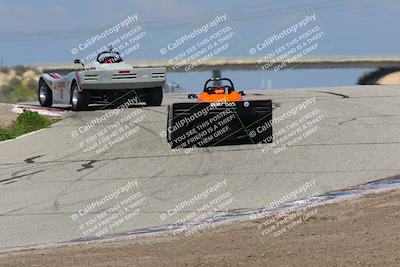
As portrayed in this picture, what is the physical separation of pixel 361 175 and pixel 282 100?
11.2m

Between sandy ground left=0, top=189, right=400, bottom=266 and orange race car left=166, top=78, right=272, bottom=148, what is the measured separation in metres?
5.91

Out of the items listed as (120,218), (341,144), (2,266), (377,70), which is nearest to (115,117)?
(341,144)

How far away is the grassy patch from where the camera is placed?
21938 mm

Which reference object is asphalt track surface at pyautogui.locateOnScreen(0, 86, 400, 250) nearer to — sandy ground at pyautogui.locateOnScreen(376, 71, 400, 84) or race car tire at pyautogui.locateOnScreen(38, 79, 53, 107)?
race car tire at pyautogui.locateOnScreen(38, 79, 53, 107)

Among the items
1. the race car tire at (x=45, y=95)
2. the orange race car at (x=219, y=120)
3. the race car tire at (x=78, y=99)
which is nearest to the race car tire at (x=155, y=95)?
the race car tire at (x=78, y=99)

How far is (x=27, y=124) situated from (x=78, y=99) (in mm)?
1787

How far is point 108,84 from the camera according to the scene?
2281cm

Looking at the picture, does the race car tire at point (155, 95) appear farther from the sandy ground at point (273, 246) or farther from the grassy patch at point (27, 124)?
the sandy ground at point (273, 246)

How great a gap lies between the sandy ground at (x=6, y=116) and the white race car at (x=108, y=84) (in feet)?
4.56

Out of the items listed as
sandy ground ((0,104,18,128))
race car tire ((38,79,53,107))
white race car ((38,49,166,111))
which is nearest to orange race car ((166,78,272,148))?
white race car ((38,49,166,111))

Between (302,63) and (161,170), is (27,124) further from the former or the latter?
(302,63)

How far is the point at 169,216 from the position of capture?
39.1 feet

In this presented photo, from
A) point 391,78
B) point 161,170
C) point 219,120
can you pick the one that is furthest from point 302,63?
point 161,170

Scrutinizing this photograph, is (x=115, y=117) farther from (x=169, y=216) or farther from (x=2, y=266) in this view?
(x=2, y=266)
